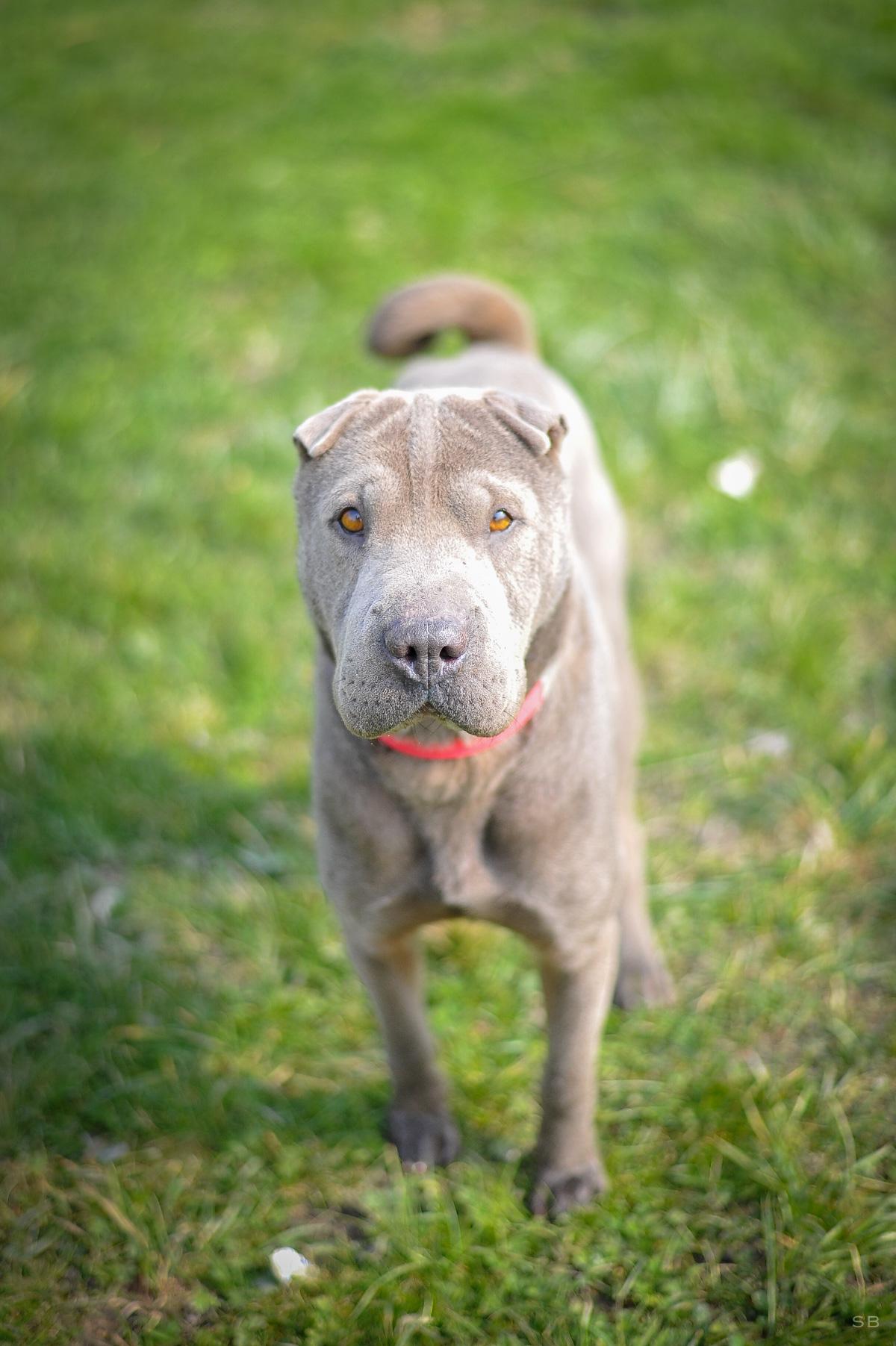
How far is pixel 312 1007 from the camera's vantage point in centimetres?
312

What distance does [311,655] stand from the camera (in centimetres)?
407

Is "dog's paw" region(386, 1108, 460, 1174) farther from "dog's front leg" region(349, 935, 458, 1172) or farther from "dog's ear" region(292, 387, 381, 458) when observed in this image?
"dog's ear" region(292, 387, 381, 458)

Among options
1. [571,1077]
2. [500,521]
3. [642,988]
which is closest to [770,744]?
[642,988]

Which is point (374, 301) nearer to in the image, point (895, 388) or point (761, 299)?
point (761, 299)

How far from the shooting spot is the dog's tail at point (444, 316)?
10.5ft

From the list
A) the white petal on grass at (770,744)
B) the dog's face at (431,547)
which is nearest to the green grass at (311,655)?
the white petal on grass at (770,744)

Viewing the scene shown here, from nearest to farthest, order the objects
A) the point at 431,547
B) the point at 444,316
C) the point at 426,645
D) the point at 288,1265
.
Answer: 1. the point at 426,645
2. the point at 431,547
3. the point at 288,1265
4. the point at 444,316

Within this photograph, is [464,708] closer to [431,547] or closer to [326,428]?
[431,547]

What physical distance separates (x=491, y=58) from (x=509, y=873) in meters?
6.57

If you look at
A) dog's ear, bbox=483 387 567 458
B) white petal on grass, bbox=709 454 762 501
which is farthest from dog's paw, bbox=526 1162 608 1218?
white petal on grass, bbox=709 454 762 501

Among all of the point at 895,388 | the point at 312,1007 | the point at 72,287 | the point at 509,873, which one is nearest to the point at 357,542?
the point at 509,873

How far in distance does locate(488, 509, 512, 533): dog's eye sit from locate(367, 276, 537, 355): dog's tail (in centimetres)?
136

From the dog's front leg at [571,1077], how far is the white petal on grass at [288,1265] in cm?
54

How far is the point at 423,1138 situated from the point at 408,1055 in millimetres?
246
